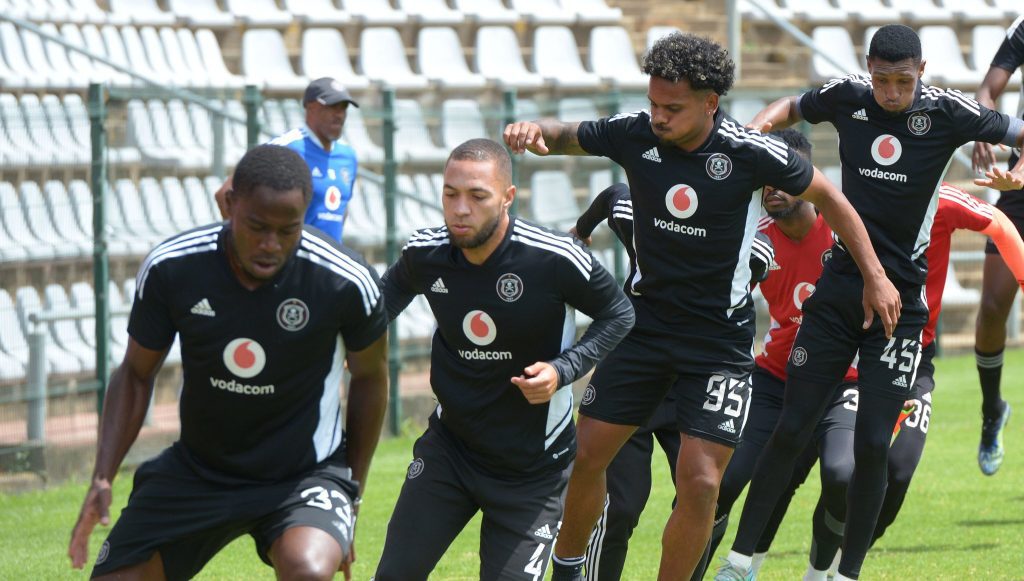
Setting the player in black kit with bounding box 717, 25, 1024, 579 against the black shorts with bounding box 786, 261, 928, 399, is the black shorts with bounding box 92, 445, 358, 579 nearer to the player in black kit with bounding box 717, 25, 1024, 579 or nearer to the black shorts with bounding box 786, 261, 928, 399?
the player in black kit with bounding box 717, 25, 1024, 579

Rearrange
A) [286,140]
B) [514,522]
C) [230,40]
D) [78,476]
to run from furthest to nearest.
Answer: [230,40]
[78,476]
[286,140]
[514,522]

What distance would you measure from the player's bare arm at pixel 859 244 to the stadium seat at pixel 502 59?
1122 centimetres

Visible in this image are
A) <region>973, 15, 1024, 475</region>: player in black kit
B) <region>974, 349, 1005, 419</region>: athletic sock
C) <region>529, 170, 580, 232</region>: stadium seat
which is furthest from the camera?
<region>529, 170, 580, 232</region>: stadium seat

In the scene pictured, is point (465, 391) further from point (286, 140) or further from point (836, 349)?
point (286, 140)

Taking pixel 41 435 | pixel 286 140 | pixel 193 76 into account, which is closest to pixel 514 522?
pixel 286 140

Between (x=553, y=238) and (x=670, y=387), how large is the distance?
1.21 meters

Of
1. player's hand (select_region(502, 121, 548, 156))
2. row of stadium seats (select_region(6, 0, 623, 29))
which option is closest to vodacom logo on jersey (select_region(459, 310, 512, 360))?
player's hand (select_region(502, 121, 548, 156))

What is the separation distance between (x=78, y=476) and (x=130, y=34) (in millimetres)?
6275

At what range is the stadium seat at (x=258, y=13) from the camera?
674 inches

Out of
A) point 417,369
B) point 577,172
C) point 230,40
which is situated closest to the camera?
point 417,369

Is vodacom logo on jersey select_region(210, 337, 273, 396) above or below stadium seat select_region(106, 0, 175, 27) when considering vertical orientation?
below

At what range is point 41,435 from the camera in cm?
1084

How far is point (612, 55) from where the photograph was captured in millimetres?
18672

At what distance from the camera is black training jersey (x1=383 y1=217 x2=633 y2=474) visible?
5.64 metres
